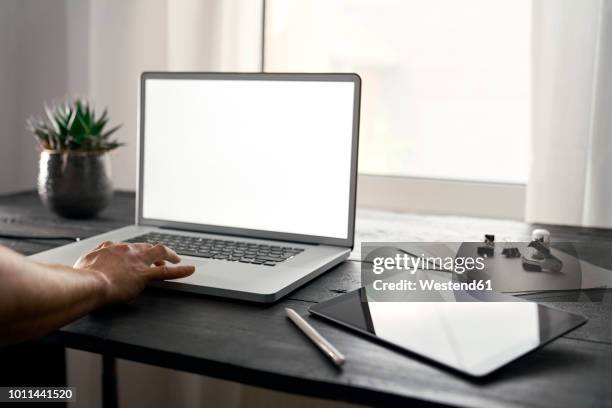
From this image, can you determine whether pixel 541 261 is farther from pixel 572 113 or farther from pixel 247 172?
pixel 572 113

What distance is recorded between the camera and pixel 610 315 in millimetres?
761

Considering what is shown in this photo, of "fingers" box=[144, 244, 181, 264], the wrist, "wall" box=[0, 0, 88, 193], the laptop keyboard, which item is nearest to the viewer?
the wrist

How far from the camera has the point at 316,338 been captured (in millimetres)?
656

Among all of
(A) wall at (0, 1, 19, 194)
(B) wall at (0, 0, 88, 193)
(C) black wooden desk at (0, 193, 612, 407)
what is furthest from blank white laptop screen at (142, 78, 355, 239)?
(A) wall at (0, 1, 19, 194)

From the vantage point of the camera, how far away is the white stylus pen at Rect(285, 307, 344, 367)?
605mm

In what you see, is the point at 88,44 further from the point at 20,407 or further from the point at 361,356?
the point at 361,356

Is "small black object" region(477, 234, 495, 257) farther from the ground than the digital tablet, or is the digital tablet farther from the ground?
"small black object" region(477, 234, 495, 257)

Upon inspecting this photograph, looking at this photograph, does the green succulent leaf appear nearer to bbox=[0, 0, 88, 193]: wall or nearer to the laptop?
the laptop

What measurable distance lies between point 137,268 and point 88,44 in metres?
1.30

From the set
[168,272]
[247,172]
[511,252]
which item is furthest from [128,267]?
[511,252]

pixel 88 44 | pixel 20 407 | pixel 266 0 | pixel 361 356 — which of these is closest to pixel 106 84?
pixel 88 44

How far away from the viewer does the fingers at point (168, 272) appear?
2.60 feet

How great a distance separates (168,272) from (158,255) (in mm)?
40

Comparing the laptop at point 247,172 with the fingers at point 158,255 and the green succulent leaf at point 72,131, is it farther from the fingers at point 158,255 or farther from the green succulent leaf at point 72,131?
the green succulent leaf at point 72,131
